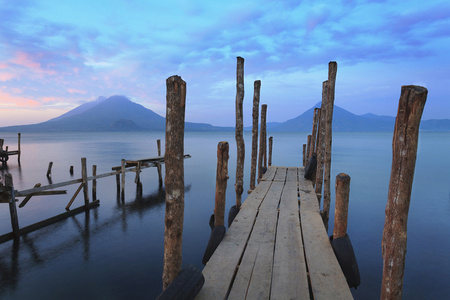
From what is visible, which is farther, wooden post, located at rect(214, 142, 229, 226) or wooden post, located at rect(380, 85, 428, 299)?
wooden post, located at rect(214, 142, 229, 226)

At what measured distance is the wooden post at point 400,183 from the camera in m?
2.70

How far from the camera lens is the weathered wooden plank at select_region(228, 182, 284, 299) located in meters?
3.33

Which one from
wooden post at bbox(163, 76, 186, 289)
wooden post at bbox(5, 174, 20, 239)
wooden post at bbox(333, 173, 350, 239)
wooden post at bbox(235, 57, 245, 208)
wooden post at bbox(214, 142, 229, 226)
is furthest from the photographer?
wooden post at bbox(235, 57, 245, 208)

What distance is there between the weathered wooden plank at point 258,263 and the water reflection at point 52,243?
242 inches

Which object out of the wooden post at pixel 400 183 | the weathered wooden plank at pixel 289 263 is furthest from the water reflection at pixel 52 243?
the wooden post at pixel 400 183

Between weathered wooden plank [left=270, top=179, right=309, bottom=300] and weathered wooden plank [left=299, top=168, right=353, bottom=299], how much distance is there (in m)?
0.12

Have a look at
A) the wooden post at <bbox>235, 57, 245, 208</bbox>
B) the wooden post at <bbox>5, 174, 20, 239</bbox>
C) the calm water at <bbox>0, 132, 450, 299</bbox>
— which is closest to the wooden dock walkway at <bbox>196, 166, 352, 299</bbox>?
the wooden post at <bbox>235, 57, 245, 208</bbox>

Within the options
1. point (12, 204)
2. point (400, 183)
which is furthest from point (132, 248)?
point (400, 183)

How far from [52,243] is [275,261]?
342 inches

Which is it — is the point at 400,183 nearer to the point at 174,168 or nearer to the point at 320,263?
the point at 320,263

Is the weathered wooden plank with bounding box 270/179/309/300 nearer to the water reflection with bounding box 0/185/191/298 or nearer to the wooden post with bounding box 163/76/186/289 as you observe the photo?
the wooden post with bounding box 163/76/186/289

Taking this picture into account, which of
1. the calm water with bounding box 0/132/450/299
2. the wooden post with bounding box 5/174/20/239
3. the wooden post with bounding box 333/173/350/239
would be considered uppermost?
the wooden post with bounding box 333/173/350/239

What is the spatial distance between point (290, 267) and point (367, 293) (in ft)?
14.8

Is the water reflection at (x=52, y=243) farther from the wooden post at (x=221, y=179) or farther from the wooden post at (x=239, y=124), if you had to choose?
the wooden post at (x=221, y=179)
